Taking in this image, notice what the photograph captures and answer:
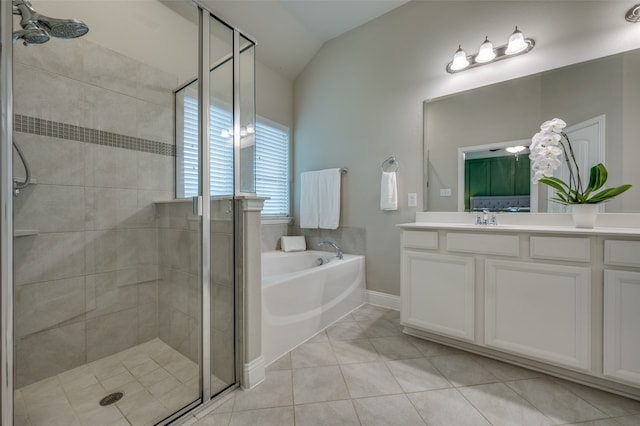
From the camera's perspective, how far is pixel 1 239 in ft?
2.37

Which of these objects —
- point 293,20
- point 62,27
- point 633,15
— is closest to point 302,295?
point 62,27

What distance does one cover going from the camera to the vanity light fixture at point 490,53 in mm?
1907

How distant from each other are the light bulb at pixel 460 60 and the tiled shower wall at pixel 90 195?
84.4 inches

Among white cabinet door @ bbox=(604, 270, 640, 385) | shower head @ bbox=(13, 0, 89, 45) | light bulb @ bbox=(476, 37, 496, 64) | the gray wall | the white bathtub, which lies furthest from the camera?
light bulb @ bbox=(476, 37, 496, 64)

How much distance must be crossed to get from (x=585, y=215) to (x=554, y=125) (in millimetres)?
611

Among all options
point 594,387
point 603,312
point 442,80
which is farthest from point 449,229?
point 442,80

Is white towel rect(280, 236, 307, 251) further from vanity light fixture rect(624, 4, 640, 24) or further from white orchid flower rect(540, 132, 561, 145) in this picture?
vanity light fixture rect(624, 4, 640, 24)

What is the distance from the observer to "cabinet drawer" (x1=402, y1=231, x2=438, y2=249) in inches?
73.5

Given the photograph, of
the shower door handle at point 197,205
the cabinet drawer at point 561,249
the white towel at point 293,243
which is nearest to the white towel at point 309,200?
the white towel at point 293,243

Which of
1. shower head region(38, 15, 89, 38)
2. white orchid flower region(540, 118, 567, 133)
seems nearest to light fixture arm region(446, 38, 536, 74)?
white orchid flower region(540, 118, 567, 133)

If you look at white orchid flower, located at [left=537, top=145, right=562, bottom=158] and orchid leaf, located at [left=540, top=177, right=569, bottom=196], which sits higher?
white orchid flower, located at [left=537, top=145, right=562, bottom=158]

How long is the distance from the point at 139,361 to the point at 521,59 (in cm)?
330

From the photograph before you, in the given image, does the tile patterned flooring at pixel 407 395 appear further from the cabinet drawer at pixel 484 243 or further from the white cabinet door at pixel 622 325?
the cabinet drawer at pixel 484 243

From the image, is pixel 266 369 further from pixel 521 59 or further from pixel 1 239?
pixel 521 59
